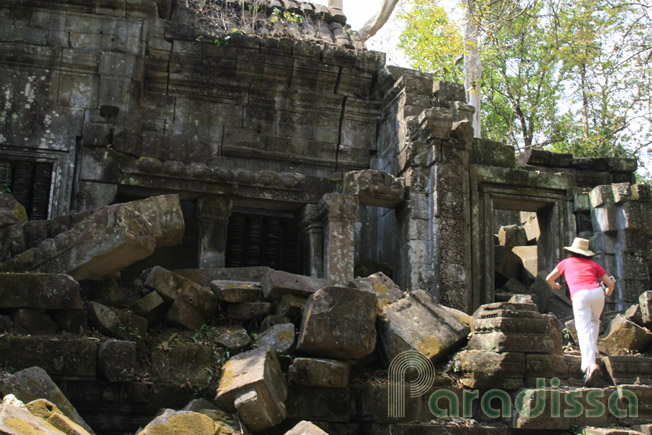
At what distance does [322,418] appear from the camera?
490 centimetres

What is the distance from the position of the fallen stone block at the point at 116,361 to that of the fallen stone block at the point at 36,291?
49cm

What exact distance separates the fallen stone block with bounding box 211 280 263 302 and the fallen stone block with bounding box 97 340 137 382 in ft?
3.72

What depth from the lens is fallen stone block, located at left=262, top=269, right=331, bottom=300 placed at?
5.67 meters

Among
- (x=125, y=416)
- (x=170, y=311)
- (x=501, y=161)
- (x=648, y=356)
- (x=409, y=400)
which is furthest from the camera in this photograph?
(x=501, y=161)

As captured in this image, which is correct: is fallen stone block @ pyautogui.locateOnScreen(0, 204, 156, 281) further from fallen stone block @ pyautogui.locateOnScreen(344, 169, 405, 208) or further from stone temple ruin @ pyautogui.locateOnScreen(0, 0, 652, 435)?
fallen stone block @ pyautogui.locateOnScreen(344, 169, 405, 208)

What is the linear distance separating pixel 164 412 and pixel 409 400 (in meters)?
1.96

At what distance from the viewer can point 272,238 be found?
917cm

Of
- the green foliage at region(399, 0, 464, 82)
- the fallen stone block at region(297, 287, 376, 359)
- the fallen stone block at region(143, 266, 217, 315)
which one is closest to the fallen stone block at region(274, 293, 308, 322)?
the fallen stone block at region(297, 287, 376, 359)

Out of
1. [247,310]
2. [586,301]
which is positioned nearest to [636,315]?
[586,301]

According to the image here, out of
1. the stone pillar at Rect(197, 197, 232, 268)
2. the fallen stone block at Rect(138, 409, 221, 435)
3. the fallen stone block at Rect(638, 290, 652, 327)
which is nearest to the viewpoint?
the fallen stone block at Rect(138, 409, 221, 435)

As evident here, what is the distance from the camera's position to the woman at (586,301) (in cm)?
533

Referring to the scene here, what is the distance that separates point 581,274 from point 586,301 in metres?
0.34

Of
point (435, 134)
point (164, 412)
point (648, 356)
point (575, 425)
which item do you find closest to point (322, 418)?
point (164, 412)

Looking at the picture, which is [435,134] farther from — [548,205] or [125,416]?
[125,416]
